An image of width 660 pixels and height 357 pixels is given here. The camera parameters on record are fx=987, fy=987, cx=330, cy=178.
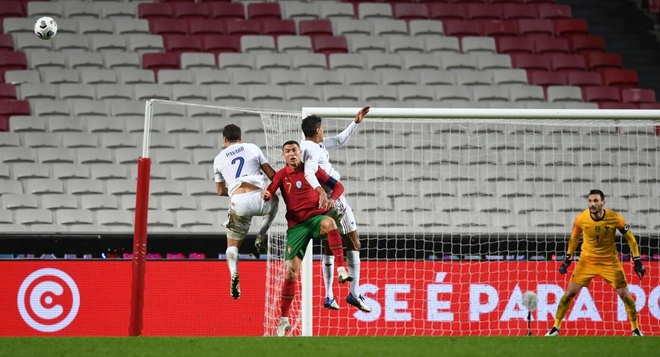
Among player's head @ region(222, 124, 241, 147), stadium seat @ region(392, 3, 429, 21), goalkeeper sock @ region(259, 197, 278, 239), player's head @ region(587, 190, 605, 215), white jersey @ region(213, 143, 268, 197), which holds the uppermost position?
stadium seat @ region(392, 3, 429, 21)

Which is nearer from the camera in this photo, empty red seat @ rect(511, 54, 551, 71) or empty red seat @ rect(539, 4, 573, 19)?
empty red seat @ rect(511, 54, 551, 71)

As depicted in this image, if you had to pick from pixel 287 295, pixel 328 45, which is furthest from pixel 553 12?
pixel 287 295

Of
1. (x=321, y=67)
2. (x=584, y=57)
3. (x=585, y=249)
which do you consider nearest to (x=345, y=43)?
(x=321, y=67)

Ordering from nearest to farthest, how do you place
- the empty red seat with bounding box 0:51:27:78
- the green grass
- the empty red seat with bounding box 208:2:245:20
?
the green grass < the empty red seat with bounding box 0:51:27:78 < the empty red seat with bounding box 208:2:245:20

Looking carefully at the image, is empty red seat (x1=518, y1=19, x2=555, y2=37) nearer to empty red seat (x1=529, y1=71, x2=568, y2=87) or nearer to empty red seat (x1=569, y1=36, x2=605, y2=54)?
empty red seat (x1=569, y1=36, x2=605, y2=54)

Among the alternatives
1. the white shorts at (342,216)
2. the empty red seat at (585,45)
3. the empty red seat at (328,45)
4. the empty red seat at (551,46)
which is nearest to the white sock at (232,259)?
the white shorts at (342,216)

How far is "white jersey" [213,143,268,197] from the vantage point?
874 cm

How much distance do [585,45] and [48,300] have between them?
9.13 metres

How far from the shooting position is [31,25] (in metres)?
14.6

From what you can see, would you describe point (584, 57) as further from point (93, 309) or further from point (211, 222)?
point (93, 309)

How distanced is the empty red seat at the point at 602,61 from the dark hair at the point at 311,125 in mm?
7722

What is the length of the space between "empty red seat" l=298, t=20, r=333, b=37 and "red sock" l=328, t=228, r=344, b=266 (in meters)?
7.25

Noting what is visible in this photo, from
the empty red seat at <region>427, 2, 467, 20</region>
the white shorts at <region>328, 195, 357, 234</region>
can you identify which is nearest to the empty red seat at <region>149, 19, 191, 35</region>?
the empty red seat at <region>427, 2, 467, 20</region>

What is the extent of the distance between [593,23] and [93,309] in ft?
33.4
